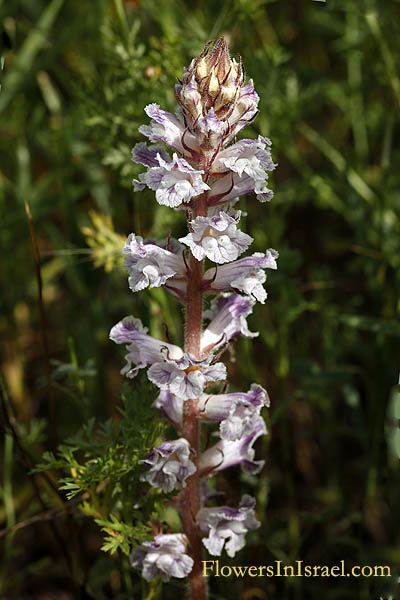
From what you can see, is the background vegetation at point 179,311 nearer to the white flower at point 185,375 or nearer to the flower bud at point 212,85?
the white flower at point 185,375

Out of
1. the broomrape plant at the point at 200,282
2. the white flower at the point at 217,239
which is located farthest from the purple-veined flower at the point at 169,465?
the white flower at the point at 217,239

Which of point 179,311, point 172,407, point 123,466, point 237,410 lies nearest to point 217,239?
point 237,410

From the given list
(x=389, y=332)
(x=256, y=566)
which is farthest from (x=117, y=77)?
(x=256, y=566)

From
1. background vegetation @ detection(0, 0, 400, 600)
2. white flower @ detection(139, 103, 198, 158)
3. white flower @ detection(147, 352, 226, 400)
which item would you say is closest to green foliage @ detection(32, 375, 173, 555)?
background vegetation @ detection(0, 0, 400, 600)

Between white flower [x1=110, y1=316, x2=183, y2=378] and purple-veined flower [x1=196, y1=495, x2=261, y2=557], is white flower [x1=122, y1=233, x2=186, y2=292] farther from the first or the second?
purple-veined flower [x1=196, y1=495, x2=261, y2=557]

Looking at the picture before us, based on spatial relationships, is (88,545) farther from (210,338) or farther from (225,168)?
(225,168)
